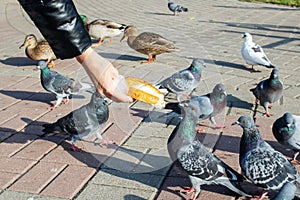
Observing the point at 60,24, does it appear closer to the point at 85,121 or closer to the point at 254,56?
the point at 85,121

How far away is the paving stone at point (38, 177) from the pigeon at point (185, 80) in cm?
113

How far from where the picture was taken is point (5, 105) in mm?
5422

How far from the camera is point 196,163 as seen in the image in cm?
345

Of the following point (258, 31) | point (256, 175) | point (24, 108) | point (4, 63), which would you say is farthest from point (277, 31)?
point (256, 175)

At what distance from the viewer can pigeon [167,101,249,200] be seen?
11.3ft

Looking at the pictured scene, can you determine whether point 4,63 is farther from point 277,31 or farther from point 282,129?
point 277,31

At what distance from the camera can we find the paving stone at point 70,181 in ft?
11.7

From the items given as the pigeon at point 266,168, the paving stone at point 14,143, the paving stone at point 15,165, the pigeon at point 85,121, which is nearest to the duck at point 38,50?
the paving stone at point 14,143

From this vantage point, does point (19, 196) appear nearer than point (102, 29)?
Yes

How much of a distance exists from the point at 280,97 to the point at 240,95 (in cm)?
59

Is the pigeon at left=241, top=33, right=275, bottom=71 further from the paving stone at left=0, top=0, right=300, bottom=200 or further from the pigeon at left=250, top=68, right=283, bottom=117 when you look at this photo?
the pigeon at left=250, top=68, right=283, bottom=117

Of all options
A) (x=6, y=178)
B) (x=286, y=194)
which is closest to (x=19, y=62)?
(x=6, y=178)

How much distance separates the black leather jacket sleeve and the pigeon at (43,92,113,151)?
1.60 meters

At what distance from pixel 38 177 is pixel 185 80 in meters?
1.83
